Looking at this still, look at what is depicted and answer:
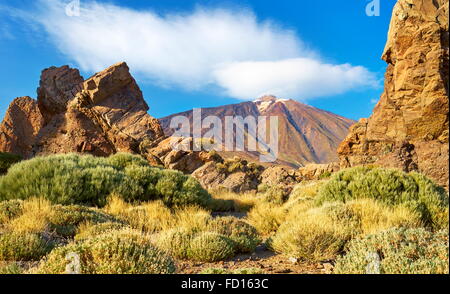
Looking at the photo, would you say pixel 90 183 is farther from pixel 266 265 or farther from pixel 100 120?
pixel 100 120

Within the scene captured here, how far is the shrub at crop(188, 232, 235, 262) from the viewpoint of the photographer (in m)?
5.24

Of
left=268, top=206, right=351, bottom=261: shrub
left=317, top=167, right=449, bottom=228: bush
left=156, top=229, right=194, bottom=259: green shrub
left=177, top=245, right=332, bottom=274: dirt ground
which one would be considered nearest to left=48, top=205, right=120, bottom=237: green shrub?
left=156, top=229, right=194, bottom=259: green shrub

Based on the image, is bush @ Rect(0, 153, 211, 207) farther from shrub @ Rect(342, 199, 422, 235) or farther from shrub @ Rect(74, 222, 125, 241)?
shrub @ Rect(342, 199, 422, 235)

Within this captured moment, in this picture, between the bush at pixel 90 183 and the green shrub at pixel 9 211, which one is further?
the bush at pixel 90 183

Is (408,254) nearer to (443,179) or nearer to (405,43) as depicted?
(443,179)

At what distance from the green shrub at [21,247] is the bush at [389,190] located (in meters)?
6.78

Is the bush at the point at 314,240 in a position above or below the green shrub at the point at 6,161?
below

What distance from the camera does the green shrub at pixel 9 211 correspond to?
22.1 feet

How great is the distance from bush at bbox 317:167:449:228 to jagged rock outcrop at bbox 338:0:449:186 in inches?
330

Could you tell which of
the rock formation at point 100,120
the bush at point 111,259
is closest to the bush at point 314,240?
the bush at point 111,259

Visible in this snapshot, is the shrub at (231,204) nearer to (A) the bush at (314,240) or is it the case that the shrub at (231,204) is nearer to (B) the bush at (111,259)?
(A) the bush at (314,240)

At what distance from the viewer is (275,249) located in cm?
588
